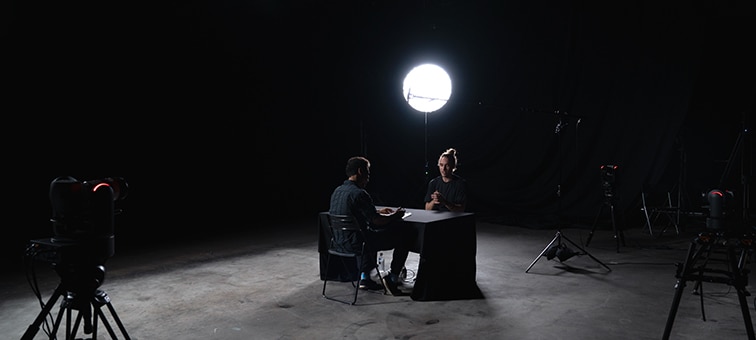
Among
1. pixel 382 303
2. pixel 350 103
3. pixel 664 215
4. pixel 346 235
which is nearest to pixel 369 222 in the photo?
pixel 346 235

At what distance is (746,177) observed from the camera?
490 centimetres

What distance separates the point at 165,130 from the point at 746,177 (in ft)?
22.8

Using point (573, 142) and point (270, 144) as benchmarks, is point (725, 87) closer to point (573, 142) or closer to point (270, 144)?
point (573, 142)

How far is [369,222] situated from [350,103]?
6.13 metres

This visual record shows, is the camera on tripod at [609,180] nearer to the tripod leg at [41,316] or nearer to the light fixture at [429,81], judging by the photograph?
the light fixture at [429,81]

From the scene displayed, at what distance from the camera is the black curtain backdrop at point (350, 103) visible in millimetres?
6312

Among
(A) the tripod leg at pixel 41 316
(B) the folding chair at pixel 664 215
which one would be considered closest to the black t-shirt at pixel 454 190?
(A) the tripod leg at pixel 41 316

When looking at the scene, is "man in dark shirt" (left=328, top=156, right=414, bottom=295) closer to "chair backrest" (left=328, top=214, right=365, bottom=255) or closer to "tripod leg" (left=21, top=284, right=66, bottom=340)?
"chair backrest" (left=328, top=214, right=365, bottom=255)

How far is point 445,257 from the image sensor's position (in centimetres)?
377

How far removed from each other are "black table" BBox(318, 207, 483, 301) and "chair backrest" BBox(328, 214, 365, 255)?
38 cm

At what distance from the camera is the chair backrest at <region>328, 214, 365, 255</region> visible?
3640mm

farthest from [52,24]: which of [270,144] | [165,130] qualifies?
[270,144]

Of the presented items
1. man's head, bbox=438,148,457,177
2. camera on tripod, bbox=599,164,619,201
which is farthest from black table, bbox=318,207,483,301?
camera on tripod, bbox=599,164,619,201

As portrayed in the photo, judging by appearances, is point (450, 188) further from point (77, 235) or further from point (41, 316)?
point (41, 316)
